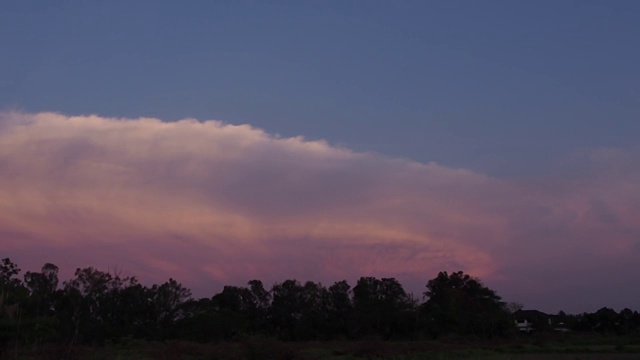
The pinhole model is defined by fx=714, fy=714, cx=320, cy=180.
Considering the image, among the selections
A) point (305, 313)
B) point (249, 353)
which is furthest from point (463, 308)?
point (249, 353)

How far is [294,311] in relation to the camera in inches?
3548

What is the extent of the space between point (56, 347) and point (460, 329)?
6461cm

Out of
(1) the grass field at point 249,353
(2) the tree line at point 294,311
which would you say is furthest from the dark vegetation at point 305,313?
(1) the grass field at point 249,353

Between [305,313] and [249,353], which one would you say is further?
[305,313]

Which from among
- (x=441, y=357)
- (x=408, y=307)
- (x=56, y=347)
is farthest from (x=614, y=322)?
(x=56, y=347)

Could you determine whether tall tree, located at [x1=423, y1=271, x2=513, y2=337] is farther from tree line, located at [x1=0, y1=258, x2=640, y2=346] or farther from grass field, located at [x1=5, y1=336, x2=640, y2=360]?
grass field, located at [x1=5, y1=336, x2=640, y2=360]

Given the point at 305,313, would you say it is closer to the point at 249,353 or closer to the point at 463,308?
the point at 463,308

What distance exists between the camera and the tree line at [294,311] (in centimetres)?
7400

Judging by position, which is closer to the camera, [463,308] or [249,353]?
[249,353]

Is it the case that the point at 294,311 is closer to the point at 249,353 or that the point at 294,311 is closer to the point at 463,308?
the point at 463,308

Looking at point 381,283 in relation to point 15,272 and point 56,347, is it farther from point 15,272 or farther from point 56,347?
point 56,347

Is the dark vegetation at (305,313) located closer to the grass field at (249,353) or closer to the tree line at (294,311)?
the tree line at (294,311)

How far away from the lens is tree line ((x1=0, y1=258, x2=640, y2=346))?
74000 mm

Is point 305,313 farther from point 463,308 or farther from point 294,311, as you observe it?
point 463,308
